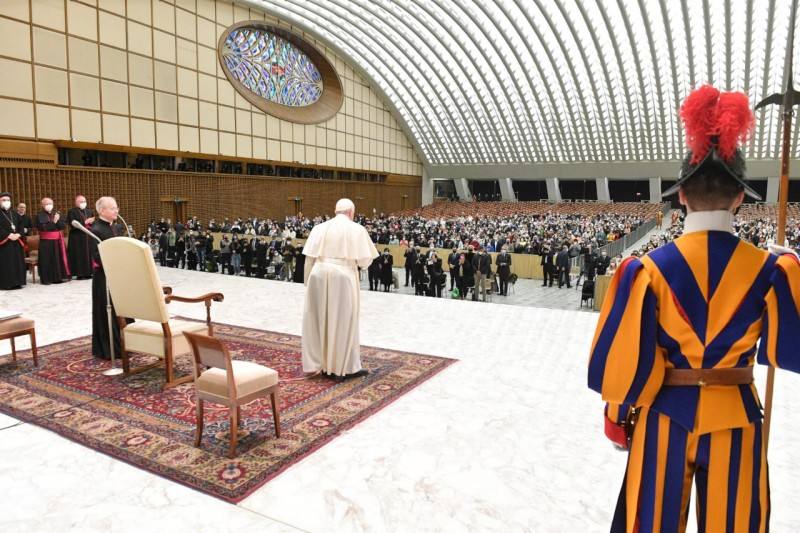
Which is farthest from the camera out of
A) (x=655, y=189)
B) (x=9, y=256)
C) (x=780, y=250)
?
(x=655, y=189)

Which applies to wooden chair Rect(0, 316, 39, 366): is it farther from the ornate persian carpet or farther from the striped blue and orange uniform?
the striped blue and orange uniform

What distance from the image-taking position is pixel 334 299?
17.9 ft

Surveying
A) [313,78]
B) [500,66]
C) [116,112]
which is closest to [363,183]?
[313,78]

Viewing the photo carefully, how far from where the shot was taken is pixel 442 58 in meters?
37.4

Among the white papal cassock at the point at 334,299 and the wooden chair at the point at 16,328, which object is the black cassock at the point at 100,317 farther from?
the white papal cassock at the point at 334,299

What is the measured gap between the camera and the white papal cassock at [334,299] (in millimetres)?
5453

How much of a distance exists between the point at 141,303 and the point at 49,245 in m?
7.51

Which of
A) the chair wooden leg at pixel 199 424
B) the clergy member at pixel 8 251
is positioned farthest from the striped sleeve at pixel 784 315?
the clergy member at pixel 8 251

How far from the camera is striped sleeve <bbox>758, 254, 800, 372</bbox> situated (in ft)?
5.81

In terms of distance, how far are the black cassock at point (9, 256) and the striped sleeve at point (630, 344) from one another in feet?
38.5

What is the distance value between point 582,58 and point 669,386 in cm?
3587

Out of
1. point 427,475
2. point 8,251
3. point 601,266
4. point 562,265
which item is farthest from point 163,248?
point 427,475

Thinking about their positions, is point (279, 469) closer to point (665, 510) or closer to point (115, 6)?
point (665, 510)

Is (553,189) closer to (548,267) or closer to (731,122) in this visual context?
(548,267)
